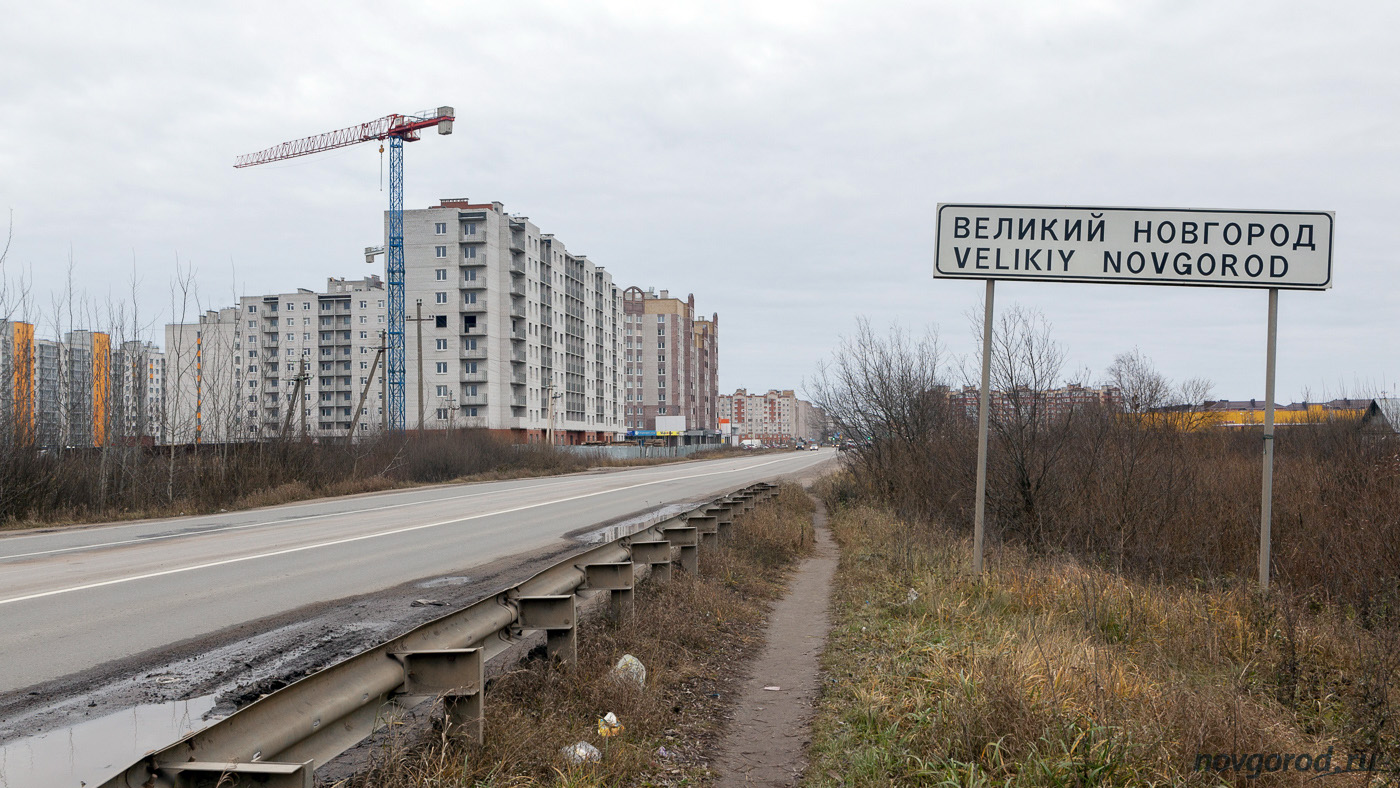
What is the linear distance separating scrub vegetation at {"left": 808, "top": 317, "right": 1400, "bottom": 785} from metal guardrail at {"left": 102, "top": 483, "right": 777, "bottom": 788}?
1.87 m

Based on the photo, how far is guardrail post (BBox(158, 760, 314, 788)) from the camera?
2.67m

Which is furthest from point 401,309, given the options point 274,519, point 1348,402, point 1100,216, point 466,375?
point 1100,216

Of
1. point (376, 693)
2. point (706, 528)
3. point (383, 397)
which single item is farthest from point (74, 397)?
point (383, 397)

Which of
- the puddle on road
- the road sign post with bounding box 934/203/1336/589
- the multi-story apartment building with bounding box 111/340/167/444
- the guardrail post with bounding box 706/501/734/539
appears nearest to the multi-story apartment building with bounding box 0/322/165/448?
the multi-story apartment building with bounding box 111/340/167/444

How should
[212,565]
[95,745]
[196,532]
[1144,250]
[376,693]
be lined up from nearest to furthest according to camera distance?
1. [376,693]
2. [95,745]
3. [1144,250]
4. [212,565]
5. [196,532]

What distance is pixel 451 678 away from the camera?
4125mm

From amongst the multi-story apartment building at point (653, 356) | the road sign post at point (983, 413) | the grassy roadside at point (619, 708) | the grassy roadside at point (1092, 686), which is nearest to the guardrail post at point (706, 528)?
the grassy roadside at point (619, 708)

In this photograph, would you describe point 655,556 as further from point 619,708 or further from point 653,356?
point 653,356

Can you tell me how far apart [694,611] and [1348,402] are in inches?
778

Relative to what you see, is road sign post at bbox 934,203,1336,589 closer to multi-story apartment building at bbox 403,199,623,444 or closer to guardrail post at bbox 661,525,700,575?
guardrail post at bbox 661,525,700,575

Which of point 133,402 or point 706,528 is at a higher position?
point 133,402

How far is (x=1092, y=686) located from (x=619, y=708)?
2702 mm

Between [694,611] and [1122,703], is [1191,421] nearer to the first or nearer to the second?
[694,611]

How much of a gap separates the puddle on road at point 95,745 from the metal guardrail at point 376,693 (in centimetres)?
102
